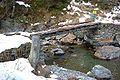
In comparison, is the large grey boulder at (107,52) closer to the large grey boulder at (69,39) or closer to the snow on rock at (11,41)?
the large grey boulder at (69,39)

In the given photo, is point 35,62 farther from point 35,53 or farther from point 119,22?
point 119,22

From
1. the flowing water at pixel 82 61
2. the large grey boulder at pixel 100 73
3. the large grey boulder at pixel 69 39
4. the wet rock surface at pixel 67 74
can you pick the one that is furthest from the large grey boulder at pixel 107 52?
the wet rock surface at pixel 67 74

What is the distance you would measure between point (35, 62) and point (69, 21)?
620 cm

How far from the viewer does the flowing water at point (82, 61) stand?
10.7 metres

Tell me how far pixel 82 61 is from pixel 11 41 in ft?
10.9

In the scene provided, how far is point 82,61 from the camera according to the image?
11.3m

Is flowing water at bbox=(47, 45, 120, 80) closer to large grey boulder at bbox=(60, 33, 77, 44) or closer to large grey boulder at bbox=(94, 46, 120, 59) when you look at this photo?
large grey boulder at bbox=(94, 46, 120, 59)

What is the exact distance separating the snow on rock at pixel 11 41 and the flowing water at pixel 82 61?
2.02m

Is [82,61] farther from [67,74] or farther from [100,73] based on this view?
[67,74]

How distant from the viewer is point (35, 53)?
798 cm

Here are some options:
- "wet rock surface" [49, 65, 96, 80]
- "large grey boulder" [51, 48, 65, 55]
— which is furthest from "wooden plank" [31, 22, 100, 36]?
"wet rock surface" [49, 65, 96, 80]

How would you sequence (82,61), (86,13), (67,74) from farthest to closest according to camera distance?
(86,13), (82,61), (67,74)

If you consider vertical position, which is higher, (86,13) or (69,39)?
(86,13)

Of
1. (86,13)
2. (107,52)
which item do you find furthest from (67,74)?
(86,13)
